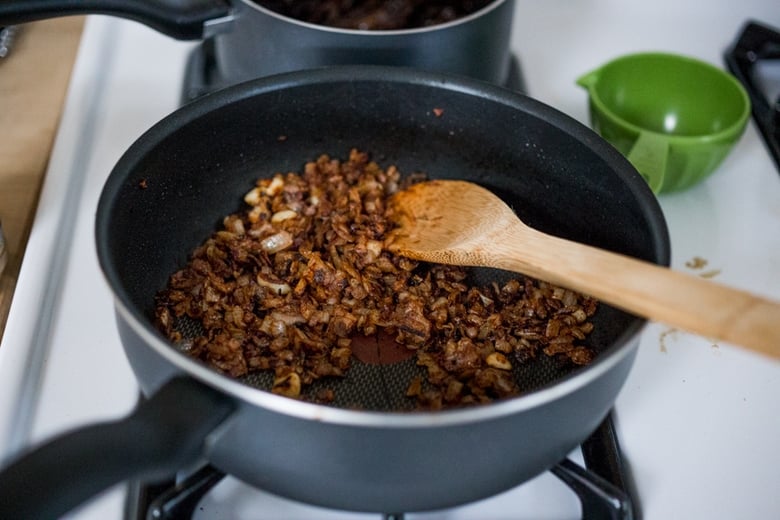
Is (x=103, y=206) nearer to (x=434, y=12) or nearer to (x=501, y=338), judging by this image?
(x=501, y=338)

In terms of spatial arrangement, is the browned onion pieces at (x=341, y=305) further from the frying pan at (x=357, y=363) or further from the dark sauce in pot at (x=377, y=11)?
the dark sauce in pot at (x=377, y=11)

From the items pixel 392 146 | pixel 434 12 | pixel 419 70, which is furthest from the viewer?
pixel 434 12

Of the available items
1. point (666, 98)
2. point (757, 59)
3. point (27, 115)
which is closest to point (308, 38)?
point (27, 115)

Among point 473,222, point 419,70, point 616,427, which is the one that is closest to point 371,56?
point 419,70

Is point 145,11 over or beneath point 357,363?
over

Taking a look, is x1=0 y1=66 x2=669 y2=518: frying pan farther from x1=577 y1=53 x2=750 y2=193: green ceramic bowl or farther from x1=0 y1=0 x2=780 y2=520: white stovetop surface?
x1=577 y1=53 x2=750 y2=193: green ceramic bowl

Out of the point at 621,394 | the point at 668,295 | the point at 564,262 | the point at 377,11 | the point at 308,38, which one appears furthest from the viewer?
the point at 377,11

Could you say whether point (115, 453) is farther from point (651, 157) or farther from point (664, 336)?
point (651, 157)
